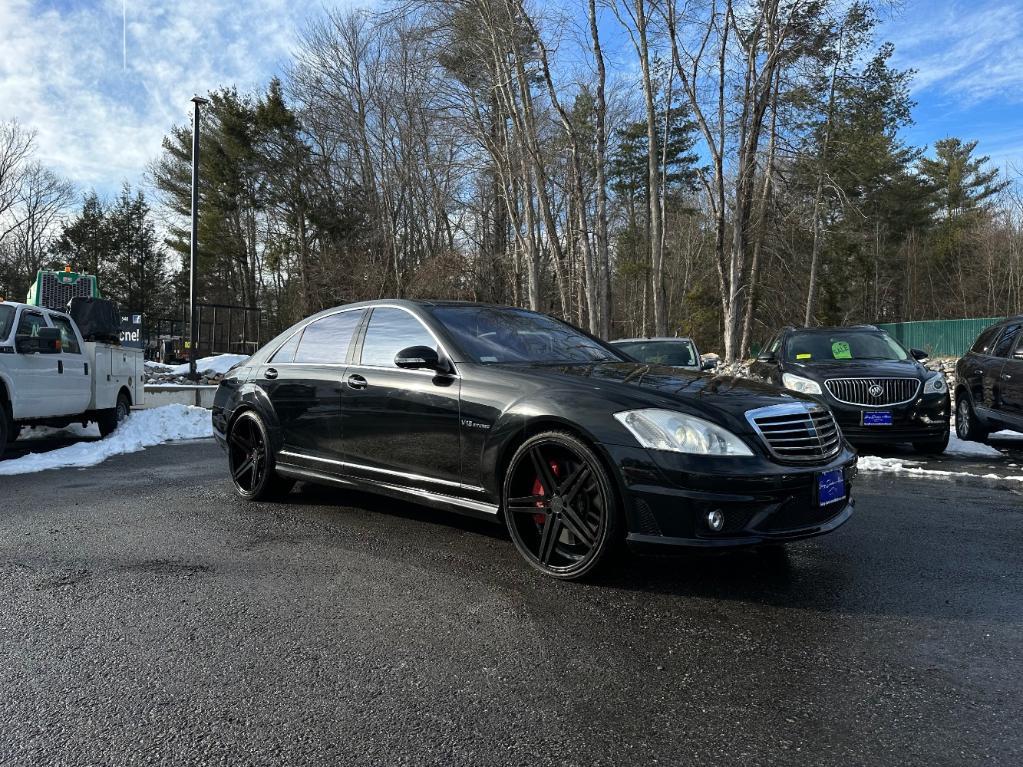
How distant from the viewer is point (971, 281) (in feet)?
151

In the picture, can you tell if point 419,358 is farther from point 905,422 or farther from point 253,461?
point 905,422

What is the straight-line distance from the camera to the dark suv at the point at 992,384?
887 centimetres

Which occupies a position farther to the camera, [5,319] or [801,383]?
[801,383]

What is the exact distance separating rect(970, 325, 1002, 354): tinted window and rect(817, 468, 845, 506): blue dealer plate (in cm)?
750

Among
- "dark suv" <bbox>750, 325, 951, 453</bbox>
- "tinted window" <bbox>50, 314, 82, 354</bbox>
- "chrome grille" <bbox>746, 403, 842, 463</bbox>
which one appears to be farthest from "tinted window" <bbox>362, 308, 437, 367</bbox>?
"tinted window" <bbox>50, 314, 82, 354</bbox>

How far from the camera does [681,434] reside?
11.6 feet

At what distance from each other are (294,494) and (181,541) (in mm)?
1540

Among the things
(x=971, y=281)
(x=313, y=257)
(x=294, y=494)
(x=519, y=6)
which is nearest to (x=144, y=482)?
(x=294, y=494)

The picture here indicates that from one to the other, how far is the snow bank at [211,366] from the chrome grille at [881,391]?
21496 mm

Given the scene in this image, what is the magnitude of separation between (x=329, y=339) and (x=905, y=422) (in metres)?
6.77

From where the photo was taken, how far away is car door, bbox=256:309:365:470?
17.0 feet

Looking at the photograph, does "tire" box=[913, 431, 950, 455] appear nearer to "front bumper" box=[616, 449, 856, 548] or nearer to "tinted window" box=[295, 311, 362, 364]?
"front bumper" box=[616, 449, 856, 548]

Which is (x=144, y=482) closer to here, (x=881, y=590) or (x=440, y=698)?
(x=440, y=698)

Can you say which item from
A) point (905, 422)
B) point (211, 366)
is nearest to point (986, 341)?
point (905, 422)
